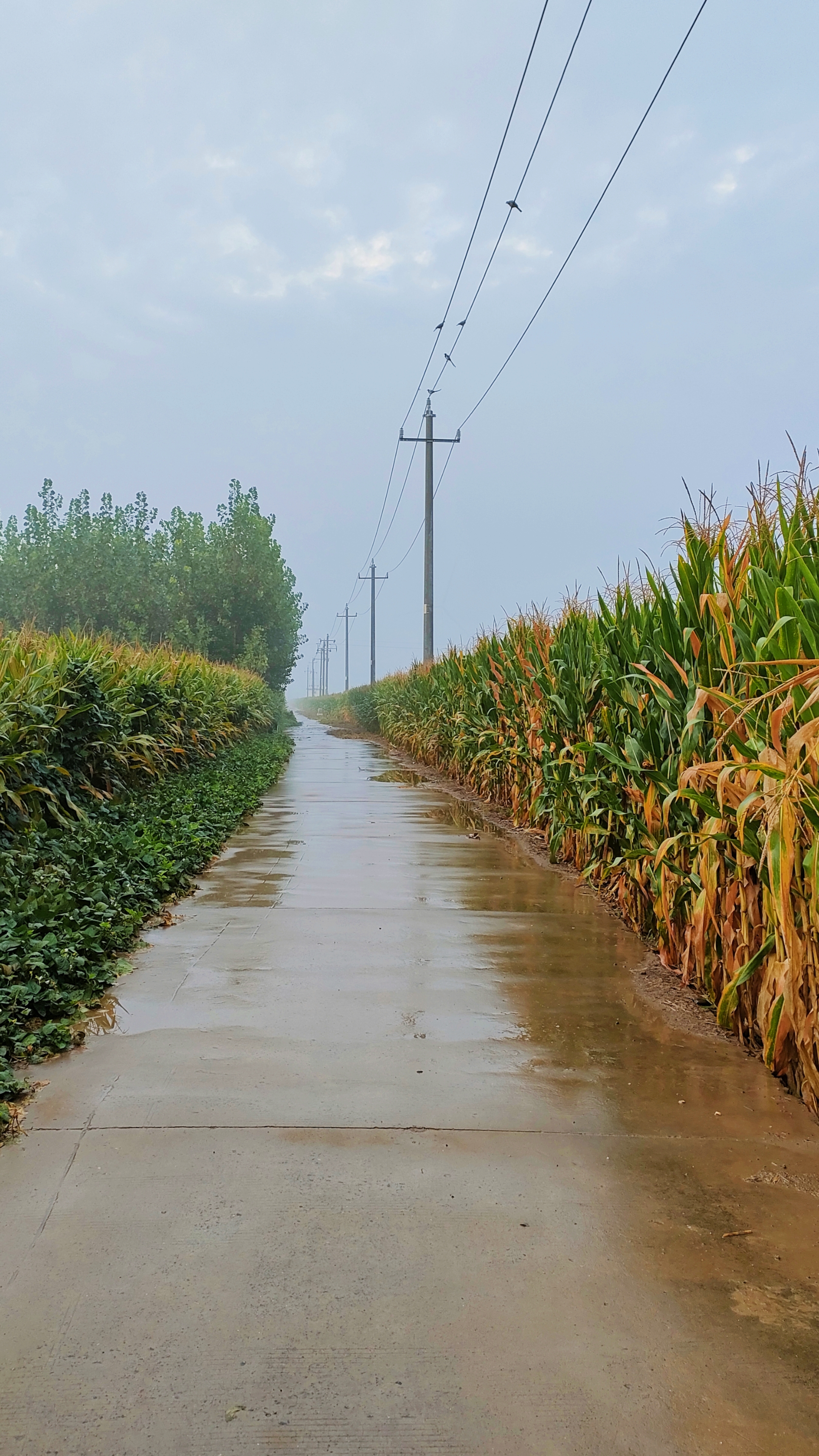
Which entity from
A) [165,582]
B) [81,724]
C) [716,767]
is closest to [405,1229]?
[716,767]

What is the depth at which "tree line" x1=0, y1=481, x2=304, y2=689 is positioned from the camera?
45.8 m

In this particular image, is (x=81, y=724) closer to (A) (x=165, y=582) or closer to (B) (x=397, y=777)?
(B) (x=397, y=777)

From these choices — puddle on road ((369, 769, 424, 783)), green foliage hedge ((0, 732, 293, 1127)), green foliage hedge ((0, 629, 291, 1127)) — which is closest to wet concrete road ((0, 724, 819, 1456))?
green foliage hedge ((0, 732, 293, 1127))

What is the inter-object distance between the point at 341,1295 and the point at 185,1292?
35 cm

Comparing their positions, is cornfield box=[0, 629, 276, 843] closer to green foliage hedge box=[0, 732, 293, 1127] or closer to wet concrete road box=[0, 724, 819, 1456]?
green foliage hedge box=[0, 732, 293, 1127]

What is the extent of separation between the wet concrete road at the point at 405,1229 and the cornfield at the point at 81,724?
10.5 feet

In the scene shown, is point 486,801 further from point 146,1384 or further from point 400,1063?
point 146,1384

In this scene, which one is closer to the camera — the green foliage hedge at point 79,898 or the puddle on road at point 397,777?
the green foliage hedge at point 79,898

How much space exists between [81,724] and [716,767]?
21.9ft

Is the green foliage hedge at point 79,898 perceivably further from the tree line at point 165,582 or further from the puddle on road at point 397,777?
the tree line at point 165,582

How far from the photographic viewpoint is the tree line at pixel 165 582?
4575 centimetres

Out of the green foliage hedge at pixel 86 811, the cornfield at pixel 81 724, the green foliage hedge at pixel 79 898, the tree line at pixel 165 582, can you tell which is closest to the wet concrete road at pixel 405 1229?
the green foliage hedge at pixel 79 898

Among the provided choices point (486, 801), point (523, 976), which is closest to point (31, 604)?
point (486, 801)

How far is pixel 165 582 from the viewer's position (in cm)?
4700
